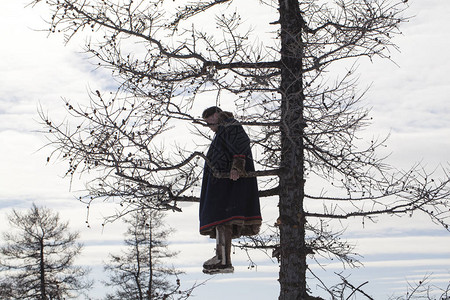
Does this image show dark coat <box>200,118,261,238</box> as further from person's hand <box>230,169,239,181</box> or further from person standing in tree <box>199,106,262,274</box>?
person's hand <box>230,169,239,181</box>

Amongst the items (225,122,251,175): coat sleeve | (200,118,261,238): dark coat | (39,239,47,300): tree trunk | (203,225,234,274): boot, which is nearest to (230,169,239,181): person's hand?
(225,122,251,175): coat sleeve

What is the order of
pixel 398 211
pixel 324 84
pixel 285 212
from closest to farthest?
pixel 324 84, pixel 285 212, pixel 398 211

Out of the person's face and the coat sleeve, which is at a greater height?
the person's face

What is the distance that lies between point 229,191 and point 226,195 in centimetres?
8

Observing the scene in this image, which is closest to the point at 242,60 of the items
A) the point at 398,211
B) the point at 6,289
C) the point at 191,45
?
the point at 191,45

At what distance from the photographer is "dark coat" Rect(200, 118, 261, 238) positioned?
7359 millimetres

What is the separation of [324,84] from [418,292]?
12.0 feet

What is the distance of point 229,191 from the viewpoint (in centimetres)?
→ 746

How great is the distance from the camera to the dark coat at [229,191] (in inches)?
290

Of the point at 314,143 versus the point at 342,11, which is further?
the point at 314,143

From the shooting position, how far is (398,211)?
8773mm

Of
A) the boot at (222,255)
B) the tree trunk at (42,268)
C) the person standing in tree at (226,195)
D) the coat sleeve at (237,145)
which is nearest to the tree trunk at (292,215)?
the person standing in tree at (226,195)

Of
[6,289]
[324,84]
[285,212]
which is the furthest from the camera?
[6,289]

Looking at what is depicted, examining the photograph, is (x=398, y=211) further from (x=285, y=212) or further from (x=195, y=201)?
(x=195, y=201)
